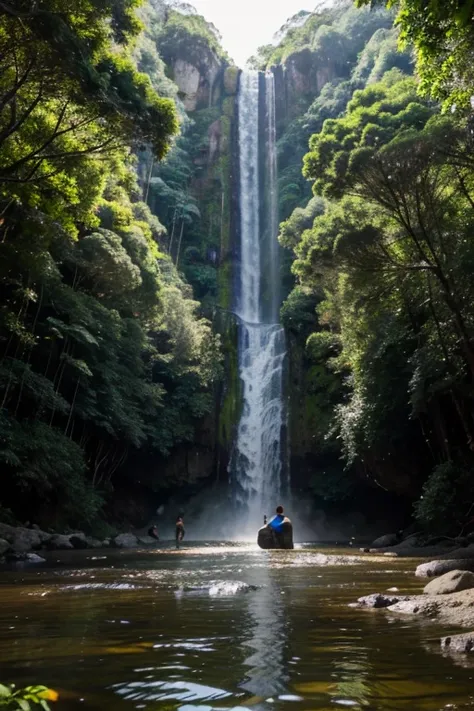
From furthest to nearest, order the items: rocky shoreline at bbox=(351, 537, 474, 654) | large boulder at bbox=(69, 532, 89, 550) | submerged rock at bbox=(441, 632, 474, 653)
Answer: large boulder at bbox=(69, 532, 89, 550), rocky shoreline at bbox=(351, 537, 474, 654), submerged rock at bbox=(441, 632, 474, 653)

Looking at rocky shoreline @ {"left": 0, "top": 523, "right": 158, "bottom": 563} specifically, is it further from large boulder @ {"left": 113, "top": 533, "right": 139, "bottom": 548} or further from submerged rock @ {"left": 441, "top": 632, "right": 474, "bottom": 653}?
submerged rock @ {"left": 441, "top": 632, "right": 474, "bottom": 653}

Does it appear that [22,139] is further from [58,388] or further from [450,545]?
[450,545]

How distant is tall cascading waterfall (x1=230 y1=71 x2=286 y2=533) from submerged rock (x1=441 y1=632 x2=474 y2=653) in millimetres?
24339

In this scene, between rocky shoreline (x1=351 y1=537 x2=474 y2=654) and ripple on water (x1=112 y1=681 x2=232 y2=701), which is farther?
rocky shoreline (x1=351 y1=537 x2=474 y2=654)

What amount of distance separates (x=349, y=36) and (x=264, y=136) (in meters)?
A: 13.5

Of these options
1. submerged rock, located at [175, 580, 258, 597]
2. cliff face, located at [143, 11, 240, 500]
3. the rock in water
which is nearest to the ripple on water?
submerged rock, located at [175, 580, 258, 597]

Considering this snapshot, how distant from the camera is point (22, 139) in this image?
11227 millimetres

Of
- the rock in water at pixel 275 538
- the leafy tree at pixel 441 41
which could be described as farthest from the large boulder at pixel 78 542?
the leafy tree at pixel 441 41

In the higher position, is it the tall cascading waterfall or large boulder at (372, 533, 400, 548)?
the tall cascading waterfall

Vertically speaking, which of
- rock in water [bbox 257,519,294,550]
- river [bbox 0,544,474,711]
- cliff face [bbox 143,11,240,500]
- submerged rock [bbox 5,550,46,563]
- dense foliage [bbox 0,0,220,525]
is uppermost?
cliff face [bbox 143,11,240,500]

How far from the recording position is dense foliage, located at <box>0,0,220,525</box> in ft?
32.0

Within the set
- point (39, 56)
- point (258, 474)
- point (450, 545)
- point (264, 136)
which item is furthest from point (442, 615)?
point (264, 136)

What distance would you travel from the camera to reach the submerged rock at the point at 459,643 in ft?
11.3

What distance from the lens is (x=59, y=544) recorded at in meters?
16.5
